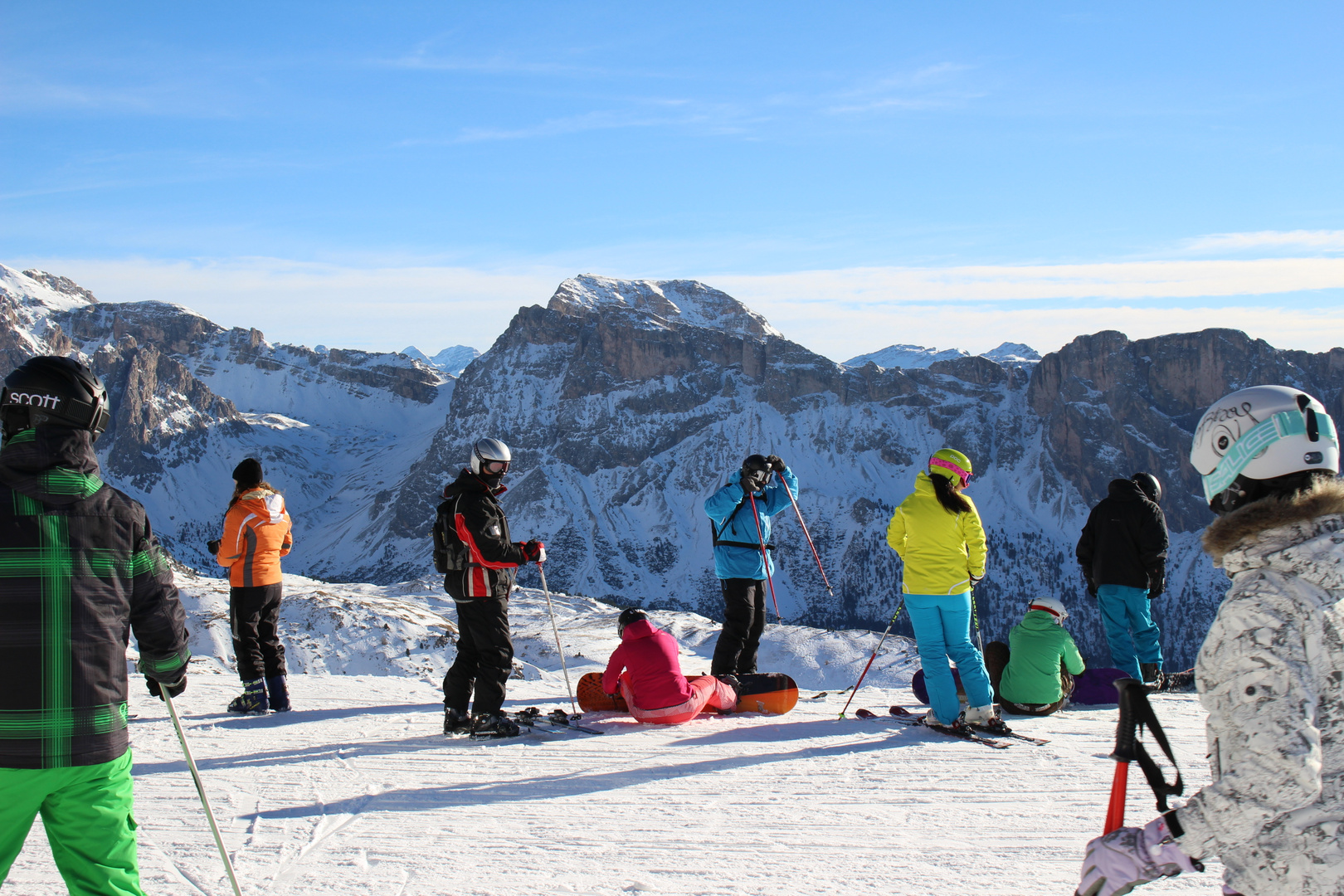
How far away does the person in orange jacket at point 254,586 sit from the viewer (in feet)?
24.5

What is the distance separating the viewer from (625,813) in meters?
4.74

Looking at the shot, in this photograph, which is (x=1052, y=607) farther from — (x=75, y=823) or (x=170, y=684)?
(x=75, y=823)

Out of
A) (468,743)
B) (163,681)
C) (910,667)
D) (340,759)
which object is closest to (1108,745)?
(468,743)

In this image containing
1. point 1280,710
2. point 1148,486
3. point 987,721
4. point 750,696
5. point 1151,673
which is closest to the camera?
point 1280,710

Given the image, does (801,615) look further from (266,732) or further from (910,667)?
(266,732)

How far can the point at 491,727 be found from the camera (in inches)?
262

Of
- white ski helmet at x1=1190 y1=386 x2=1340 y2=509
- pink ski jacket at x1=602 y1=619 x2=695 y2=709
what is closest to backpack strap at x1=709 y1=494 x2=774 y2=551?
pink ski jacket at x1=602 y1=619 x2=695 y2=709

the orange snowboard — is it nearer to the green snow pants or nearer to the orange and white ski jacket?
the orange and white ski jacket

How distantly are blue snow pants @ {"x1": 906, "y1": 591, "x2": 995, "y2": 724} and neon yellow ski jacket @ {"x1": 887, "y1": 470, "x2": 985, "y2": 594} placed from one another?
3.9 inches

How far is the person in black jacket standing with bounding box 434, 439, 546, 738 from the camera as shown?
6465 millimetres

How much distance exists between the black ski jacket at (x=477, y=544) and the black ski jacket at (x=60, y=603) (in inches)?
136

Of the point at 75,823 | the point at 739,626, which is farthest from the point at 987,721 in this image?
the point at 75,823

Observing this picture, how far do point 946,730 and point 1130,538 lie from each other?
352 cm

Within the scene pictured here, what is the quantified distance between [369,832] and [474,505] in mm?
2497
